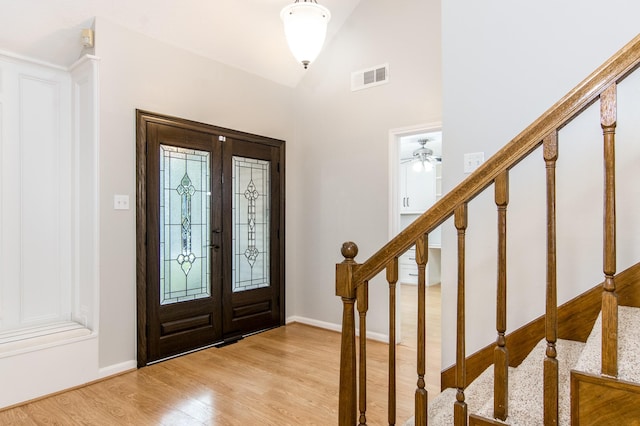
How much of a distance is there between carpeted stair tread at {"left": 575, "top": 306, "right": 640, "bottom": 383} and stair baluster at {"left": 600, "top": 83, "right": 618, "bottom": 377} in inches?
1.7

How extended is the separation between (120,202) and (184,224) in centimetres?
58

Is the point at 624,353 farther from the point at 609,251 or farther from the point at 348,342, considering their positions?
the point at 348,342

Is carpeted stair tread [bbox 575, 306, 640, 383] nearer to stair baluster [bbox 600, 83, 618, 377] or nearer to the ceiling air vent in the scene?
stair baluster [bbox 600, 83, 618, 377]

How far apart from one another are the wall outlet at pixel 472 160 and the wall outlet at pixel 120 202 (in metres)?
2.56

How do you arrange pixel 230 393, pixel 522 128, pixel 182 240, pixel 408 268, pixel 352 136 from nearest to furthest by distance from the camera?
pixel 522 128
pixel 230 393
pixel 182 240
pixel 352 136
pixel 408 268

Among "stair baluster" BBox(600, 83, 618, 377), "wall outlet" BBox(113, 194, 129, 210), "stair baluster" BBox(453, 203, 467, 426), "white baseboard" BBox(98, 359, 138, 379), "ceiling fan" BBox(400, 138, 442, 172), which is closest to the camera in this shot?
"stair baluster" BBox(600, 83, 618, 377)

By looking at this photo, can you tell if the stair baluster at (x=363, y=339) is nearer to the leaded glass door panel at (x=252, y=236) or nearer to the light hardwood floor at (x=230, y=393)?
the light hardwood floor at (x=230, y=393)

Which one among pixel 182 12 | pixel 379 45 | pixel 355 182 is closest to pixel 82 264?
pixel 182 12

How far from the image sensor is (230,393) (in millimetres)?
2650

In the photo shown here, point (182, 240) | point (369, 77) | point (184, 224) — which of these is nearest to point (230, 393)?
point (182, 240)

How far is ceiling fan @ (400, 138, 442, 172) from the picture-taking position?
6.35 m

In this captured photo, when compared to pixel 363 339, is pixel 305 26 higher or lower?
higher

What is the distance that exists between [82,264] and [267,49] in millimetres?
2674

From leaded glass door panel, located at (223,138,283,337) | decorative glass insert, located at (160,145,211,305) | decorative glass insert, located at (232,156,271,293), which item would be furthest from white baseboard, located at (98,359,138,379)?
decorative glass insert, located at (232,156,271,293)
